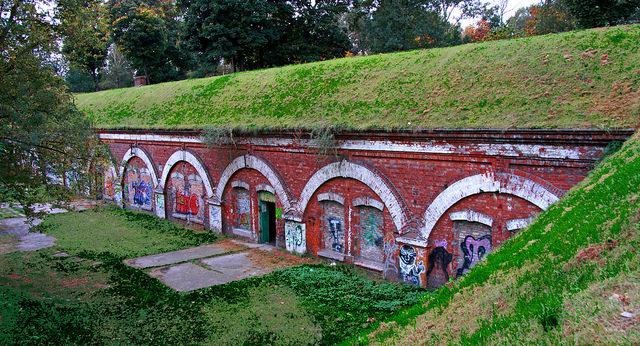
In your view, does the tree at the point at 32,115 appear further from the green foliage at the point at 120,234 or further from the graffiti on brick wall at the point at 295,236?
the graffiti on brick wall at the point at 295,236

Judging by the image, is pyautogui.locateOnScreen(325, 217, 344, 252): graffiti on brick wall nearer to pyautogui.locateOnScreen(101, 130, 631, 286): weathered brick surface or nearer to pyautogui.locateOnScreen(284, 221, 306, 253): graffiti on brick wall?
pyautogui.locateOnScreen(101, 130, 631, 286): weathered brick surface

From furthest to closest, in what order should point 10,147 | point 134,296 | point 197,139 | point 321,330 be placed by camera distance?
point 197,139, point 134,296, point 10,147, point 321,330

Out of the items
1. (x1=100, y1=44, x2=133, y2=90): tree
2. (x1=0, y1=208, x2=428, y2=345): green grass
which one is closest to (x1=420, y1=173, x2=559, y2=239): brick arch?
(x1=0, y1=208, x2=428, y2=345): green grass

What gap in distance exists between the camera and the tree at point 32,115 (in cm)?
910

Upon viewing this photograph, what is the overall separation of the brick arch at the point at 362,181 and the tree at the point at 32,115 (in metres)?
6.04

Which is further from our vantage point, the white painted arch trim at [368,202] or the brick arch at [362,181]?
the white painted arch trim at [368,202]

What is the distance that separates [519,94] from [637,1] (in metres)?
14.1

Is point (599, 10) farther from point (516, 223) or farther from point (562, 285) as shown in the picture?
point (562, 285)

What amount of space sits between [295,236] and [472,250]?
19.0ft

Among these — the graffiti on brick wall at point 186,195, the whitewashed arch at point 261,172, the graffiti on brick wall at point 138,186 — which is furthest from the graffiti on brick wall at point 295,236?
the graffiti on brick wall at point 138,186

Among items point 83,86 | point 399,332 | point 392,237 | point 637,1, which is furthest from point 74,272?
point 83,86

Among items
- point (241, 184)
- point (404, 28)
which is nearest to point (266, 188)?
point (241, 184)

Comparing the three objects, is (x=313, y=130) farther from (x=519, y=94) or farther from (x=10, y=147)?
(x=10, y=147)

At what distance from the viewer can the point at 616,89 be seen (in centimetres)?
892
